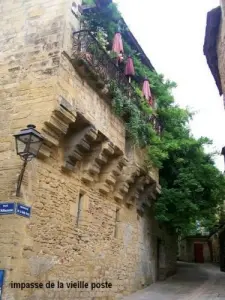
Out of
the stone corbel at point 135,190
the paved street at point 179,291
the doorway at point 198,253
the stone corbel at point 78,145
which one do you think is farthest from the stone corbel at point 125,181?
the doorway at point 198,253

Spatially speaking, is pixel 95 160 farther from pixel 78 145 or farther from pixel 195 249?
pixel 195 249

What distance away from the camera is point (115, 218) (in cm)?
904

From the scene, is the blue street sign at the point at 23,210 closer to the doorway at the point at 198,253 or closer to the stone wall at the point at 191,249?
the stone wall at the point at 191,249

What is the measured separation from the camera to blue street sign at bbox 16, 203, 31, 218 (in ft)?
18.0

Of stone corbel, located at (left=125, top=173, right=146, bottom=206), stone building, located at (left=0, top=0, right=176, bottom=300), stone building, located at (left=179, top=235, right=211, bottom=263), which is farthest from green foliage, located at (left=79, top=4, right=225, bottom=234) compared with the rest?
stone building, located at (left=179, top=235, right=211, bottom=263)

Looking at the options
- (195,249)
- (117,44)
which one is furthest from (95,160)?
(195,249)

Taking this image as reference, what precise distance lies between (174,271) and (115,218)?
22.9ft

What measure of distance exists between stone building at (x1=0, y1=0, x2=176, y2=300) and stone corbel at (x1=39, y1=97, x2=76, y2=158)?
20 millimetres

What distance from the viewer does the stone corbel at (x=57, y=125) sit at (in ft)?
20.6

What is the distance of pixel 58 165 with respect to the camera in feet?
22.2

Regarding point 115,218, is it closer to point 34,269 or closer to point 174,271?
point 34,269

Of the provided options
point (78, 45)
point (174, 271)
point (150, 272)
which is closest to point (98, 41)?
point (78, 45)

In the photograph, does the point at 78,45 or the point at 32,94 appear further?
the point at 78,45

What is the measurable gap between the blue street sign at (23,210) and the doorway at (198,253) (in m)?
26.4
